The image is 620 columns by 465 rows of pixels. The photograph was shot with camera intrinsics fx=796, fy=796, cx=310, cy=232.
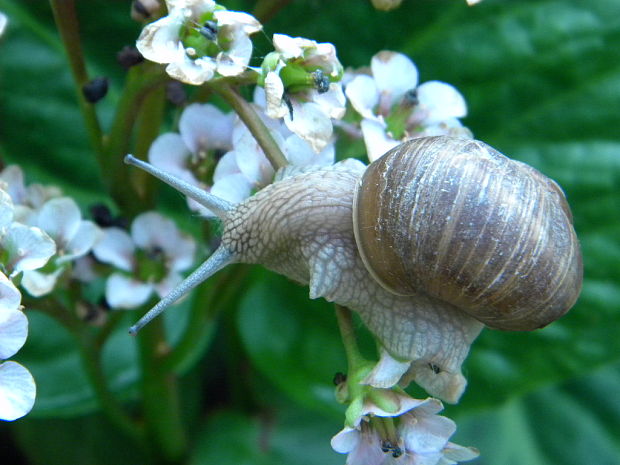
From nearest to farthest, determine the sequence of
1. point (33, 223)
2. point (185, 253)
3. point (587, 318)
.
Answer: point (33, 223), point (185, 253), point (587, 318)

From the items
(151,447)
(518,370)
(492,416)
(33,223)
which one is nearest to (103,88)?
(33,223)

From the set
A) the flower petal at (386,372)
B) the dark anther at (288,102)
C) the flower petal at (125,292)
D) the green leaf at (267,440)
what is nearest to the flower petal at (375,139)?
the dark anther at (288,102)

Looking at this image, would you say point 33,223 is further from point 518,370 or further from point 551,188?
point 518,370

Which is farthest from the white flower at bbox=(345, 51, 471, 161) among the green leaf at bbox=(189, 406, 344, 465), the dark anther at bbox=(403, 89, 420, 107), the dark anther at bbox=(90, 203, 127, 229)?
the green leaf at bbox=(189, 406, 344, 465)

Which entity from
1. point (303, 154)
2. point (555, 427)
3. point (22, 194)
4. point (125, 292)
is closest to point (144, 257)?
point (125, 292)

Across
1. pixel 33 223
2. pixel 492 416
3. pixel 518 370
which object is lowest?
pixel 492 416

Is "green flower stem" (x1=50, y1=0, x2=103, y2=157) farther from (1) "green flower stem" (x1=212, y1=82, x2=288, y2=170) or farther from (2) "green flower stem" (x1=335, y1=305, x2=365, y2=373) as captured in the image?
(2) "green flower stem" (x1=335, y1=305, x2=365, y2=373)

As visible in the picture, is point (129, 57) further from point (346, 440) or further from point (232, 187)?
point (346, 440)
